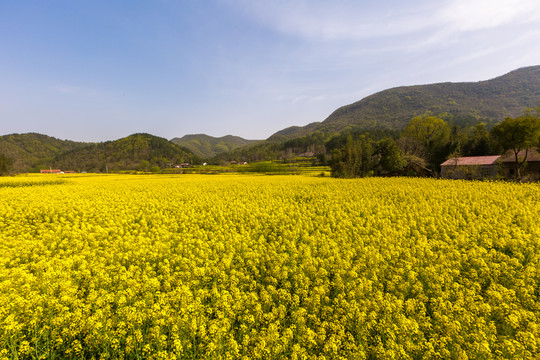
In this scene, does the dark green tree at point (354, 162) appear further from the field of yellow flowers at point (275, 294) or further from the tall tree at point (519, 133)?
the field of yellow flowers at point (275, 294)

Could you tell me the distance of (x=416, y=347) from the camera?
341 cm

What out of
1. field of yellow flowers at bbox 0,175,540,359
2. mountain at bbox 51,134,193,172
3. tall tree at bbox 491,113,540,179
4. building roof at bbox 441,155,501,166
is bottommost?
field of yellow flowers at bbox 0,175,540,359

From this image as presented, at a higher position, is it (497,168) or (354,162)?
(354,162)

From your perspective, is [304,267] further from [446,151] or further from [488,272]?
[446,151]

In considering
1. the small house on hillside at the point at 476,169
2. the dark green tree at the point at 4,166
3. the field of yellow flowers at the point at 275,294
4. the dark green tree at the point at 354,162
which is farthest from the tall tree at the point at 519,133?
the dark green tree at the point at 4,166

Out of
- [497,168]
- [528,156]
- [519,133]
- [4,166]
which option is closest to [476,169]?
[497,168]

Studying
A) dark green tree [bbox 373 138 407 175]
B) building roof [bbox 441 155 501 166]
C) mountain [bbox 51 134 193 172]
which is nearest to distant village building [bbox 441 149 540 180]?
building roof [bbox 441 155 501 166]

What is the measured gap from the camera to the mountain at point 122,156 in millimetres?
133875

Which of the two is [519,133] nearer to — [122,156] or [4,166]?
[4,166]

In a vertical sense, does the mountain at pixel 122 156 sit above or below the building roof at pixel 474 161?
above

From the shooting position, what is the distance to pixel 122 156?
485 feet

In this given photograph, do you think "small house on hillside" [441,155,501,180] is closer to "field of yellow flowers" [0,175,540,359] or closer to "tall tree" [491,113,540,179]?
"tall tree" [491,113,540,179]

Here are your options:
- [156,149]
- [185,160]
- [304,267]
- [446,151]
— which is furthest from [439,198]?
[156,149]

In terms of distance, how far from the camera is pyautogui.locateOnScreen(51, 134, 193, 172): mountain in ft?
439
